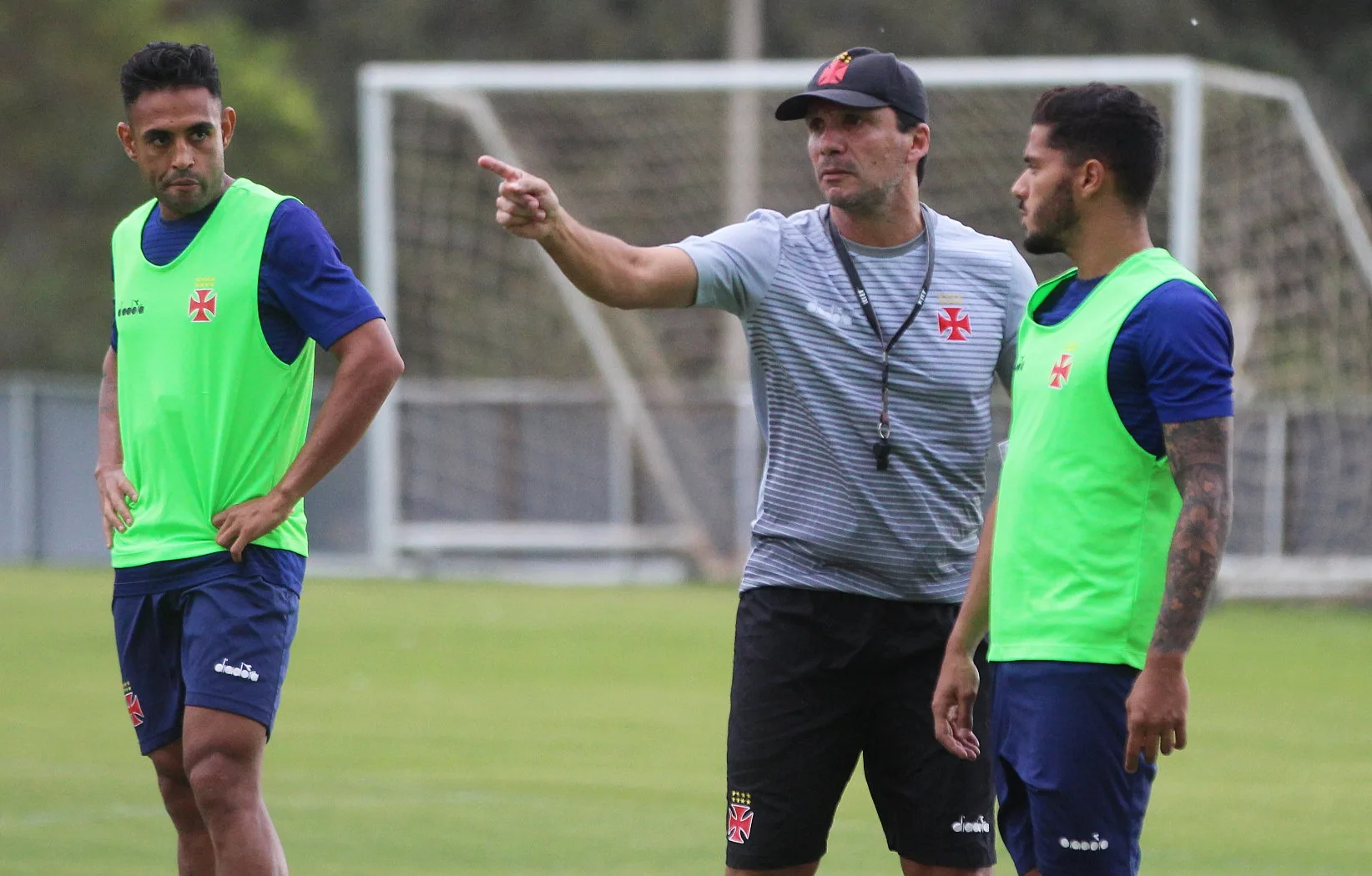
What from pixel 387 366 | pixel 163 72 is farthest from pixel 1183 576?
pixel 163 72

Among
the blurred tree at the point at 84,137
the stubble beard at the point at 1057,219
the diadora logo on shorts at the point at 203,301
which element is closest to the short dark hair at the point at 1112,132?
the stubble beard at the point at 1057,219

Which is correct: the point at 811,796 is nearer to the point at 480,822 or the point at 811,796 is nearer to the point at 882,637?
the point at 882,637

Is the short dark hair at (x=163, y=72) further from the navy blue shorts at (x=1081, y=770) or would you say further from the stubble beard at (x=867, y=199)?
the navy blue shorts at (x=1081, y=770)

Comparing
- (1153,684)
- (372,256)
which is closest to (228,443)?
(1153,684)

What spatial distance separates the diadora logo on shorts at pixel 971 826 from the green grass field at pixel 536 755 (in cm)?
239

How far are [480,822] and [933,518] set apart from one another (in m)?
3.70

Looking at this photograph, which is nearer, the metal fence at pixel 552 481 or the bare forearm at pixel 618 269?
the bare forearm at pixel 618 269

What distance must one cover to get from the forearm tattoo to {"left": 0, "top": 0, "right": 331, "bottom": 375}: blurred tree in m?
31.7

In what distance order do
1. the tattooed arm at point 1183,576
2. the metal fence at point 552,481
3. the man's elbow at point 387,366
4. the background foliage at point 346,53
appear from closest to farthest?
the tattooed arm at point 1183,576 → the man's elbow at point 387,366 → the metal fence at point 552,481 → the background foliage at point 346,53

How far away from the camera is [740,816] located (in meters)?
5.06

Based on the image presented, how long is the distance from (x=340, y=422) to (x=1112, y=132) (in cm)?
202

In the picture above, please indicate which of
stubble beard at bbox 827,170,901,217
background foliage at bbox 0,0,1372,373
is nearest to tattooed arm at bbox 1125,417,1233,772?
stubble beard at bbox 827,170,901,217

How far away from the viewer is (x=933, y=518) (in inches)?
200

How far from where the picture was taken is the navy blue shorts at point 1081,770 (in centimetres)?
417
